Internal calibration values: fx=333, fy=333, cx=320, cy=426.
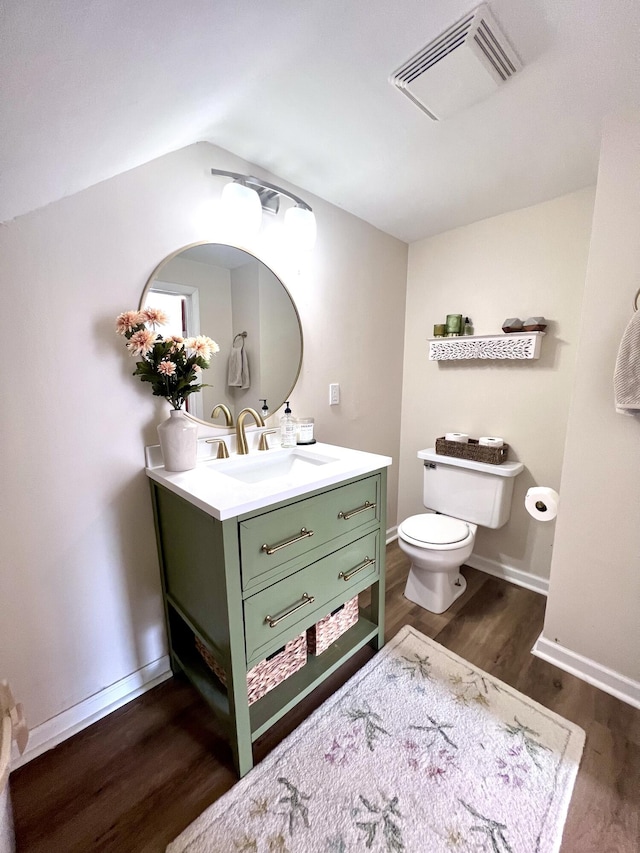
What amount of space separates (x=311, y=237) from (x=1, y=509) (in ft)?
5.06

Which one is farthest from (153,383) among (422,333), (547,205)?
(547,205)

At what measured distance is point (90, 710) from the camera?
1.21 m

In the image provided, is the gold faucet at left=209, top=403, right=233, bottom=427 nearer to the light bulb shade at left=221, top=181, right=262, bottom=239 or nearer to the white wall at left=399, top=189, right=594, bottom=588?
the light bulb shade at left=221, top=181, right=262, bottom=239

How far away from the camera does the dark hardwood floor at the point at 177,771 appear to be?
3.03 feet

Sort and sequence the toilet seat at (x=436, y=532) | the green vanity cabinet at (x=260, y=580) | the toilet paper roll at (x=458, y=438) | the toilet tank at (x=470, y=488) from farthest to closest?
the toilet paper roll at (x=458, y=438) < the toilet tank at (x=470, y=488) < the toilet seat at (x=436, y=532) < the green vanity cabinet at (x=260, y=580)

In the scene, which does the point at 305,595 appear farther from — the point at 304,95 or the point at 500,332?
the point at 500,332

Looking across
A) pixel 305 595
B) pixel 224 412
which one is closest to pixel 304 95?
pixel 224 412

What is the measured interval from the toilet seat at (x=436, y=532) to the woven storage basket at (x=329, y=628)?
459mm

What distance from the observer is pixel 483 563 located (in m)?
2.16

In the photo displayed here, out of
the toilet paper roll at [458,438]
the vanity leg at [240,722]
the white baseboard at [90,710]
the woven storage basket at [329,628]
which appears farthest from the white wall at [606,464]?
the white baseboard at [90,710]

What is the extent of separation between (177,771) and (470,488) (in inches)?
69.0

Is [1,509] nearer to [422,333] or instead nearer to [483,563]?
[422,333]

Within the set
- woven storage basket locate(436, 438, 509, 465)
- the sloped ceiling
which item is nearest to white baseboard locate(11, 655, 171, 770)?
the sloped ceiling

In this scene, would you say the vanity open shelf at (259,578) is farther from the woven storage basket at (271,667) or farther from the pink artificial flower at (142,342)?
the pink artificial flower at (142,342)
